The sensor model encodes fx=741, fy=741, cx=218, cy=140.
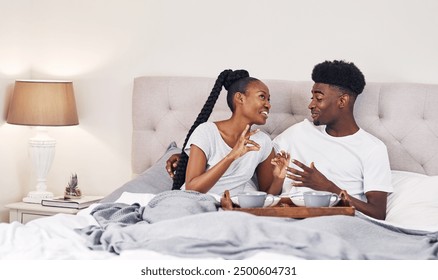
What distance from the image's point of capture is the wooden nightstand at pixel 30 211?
3.49 m

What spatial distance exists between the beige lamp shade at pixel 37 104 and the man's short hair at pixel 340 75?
1.28 m

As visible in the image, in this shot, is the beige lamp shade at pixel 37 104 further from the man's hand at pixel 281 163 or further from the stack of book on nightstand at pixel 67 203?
the man's hand at pixel 281 163

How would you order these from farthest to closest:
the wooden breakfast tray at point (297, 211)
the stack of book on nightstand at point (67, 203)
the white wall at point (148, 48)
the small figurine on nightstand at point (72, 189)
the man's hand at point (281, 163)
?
the small figurine on nightstand at point (72, 189), the stack of book on nightstand at point (67, 203), the white wall at point (148, 48), the man's hand at point (281, 163), the wooden breakfast tray at point (297, 211)

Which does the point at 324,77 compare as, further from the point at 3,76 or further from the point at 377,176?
the point at 3,76

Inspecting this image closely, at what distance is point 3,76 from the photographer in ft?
11.9

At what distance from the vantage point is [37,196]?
12.0ft

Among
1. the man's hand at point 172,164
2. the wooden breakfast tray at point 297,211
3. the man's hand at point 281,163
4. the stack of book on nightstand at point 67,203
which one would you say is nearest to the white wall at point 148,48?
the stack of book on nightstand at point 67,203

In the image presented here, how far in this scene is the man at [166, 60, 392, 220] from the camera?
292cm

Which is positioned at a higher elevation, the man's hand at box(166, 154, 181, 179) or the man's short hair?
the man's short hair

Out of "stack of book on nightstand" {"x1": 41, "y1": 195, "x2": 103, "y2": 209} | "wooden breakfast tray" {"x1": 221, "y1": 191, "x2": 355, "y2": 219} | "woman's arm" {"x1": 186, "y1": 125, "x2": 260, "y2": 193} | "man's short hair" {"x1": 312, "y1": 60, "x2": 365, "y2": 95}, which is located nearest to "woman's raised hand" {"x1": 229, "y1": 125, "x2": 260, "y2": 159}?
"woman's arm" {"x1": 186, "y1": 125, "x2": 260, "y2": 193}

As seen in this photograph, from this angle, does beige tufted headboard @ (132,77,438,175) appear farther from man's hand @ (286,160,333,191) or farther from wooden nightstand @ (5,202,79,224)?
man's hand @ (286,160,333,191)

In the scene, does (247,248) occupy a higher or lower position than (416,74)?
lower

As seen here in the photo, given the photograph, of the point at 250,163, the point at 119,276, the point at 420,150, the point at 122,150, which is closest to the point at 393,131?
the point at 420,150

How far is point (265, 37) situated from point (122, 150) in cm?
93
